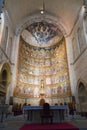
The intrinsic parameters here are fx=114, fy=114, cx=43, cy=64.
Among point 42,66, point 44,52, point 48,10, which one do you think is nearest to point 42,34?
point 44,52

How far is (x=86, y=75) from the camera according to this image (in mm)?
13227

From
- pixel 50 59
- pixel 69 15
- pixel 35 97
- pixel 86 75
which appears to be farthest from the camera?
pixel 50 59

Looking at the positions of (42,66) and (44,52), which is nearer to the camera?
(42,66)

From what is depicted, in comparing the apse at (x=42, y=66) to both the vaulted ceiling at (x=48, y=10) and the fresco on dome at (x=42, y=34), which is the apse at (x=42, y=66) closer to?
the fresco on dome at (x=42, y=34)

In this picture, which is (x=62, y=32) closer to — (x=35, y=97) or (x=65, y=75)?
(x=65, y=75)

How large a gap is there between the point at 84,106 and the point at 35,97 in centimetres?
838

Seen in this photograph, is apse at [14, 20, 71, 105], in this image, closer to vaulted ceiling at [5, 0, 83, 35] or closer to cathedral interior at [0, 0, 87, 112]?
cathedral interior at [0, 0, 87, 112]

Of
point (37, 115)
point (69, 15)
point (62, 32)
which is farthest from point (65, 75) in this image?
point (37, 115)

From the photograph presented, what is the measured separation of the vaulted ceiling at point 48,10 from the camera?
55.1 ft

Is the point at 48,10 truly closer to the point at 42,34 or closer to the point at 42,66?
the point at 42,34

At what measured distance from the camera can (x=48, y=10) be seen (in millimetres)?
19984

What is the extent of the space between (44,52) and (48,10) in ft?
26.2

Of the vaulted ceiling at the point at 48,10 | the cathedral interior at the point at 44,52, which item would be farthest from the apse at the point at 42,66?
the vaulted ceiling at the point at 48,10

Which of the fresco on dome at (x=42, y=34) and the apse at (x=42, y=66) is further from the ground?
the fresco on dome at (x=42, y=34)
